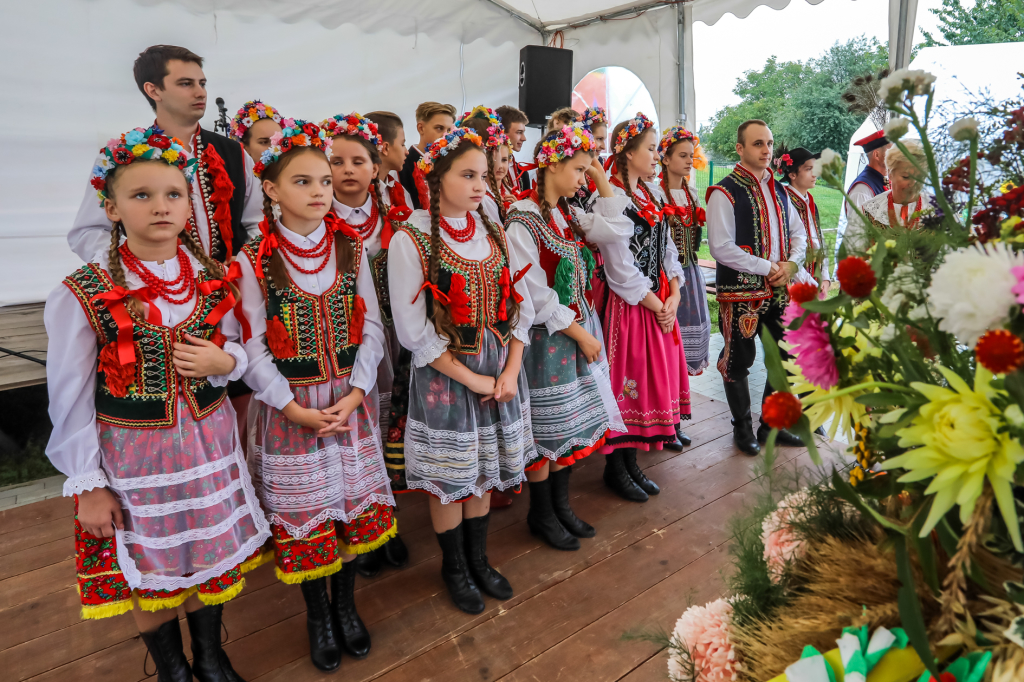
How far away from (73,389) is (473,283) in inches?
42.3

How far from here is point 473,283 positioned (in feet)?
6.53

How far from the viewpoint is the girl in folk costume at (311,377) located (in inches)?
68.7

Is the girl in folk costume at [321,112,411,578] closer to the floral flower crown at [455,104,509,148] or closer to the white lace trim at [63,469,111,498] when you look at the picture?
the floral flower crown at [455,104,509,148]

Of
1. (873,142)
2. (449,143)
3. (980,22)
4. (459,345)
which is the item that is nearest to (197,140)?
(449,143)

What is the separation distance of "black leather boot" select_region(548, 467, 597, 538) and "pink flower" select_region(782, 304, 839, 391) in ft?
6.05

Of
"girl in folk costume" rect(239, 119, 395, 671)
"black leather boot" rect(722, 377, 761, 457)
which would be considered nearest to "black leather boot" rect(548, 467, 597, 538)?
"girl in folk costume" rect(239, 119, 395, 671)

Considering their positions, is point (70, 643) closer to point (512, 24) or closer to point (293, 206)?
point (293, 206)

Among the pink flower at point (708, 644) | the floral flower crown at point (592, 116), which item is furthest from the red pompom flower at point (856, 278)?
the floral flower crown at point (592, 116)

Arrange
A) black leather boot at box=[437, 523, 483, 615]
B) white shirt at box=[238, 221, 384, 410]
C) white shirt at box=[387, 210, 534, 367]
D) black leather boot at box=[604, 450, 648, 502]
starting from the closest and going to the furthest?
white shirt at box=[238, 221, 384, 410], white shirt at box=[387, 210, 534, 367], black leather boot at box=[437, 523, 483, 615], black leather boot at box=[604, 450, 648, 502]

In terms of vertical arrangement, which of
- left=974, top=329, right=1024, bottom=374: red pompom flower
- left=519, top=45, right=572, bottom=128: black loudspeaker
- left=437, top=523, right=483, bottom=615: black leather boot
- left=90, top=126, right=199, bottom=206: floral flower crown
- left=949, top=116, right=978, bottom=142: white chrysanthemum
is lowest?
left=437, top=523, right=483, bottom=615: black leather boot

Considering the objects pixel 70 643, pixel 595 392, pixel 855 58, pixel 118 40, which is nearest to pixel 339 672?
pixel 70 643

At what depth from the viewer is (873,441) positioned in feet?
2.30

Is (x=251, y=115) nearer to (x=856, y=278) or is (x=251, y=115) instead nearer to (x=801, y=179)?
(x=856, y=278)

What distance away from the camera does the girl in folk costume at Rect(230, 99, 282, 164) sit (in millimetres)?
2420
